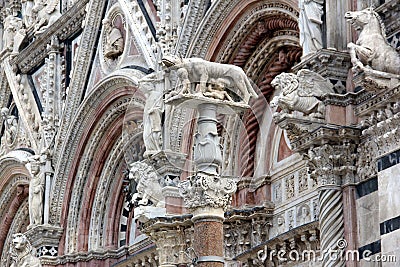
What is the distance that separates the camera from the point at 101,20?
76.7 feet

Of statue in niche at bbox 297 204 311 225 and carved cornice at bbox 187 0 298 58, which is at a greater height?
carved cornice at bbox 187 0 298 58

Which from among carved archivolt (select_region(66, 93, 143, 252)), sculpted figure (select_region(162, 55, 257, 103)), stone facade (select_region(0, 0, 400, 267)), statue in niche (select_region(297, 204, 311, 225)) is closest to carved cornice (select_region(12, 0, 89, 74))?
stone facade (select_region(0, 0, 400, 267))

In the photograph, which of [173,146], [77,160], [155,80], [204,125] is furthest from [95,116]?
[204,125]

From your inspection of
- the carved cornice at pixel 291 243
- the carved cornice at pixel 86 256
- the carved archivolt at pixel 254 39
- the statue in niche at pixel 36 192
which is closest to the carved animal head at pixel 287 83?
the carved cornice at pixel 291 243

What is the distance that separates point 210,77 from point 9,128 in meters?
15.8

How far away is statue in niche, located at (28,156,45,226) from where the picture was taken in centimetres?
2386

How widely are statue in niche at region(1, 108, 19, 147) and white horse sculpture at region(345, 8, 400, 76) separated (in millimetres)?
13926

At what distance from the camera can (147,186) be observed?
18.8m

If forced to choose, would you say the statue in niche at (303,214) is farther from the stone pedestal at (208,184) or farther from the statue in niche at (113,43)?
the statue in niche at (113,43)

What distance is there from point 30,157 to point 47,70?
2.08 metres

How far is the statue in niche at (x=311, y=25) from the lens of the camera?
1505 cm

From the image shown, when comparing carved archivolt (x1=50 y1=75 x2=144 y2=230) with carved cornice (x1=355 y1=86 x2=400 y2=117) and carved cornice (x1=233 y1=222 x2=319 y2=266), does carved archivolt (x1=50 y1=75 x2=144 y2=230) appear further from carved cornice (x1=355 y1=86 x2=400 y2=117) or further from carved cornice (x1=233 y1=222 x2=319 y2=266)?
carved cornice (x1=355 y1=86 x2=400 y2=117)

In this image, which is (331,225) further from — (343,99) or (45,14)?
(45,14)

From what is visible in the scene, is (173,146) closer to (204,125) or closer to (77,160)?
(77,160)
